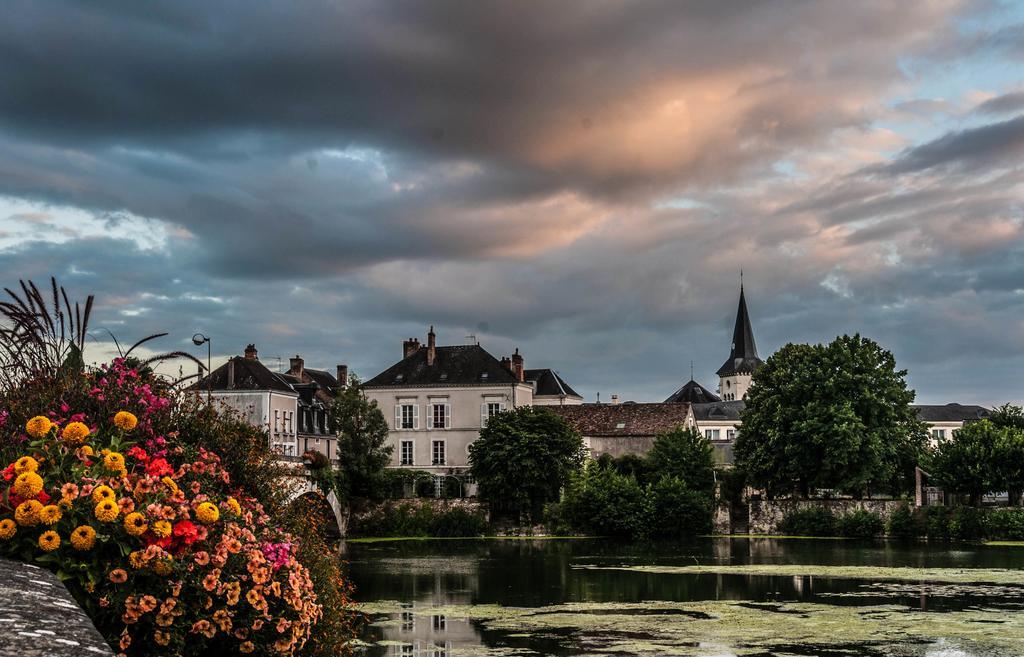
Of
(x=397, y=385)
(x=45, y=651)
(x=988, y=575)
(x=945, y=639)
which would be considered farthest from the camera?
(x=397, y=385)

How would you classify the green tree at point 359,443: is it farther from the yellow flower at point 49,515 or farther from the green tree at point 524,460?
the yellow flower at point 49,515

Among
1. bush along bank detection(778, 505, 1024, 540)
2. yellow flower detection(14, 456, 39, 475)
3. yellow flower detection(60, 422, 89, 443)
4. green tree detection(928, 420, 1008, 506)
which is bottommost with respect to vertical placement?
bush along bank detection(778, 505, 1024, 540)

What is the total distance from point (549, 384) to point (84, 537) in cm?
7893

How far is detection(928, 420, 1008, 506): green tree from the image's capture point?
53.0 metres

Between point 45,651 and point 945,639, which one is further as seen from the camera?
point 945,639

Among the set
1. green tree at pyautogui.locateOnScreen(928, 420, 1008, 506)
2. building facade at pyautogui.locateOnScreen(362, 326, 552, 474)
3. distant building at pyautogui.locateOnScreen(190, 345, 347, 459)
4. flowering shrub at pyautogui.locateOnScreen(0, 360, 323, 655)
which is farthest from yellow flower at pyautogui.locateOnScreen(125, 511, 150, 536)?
building facade at pyautogui.locateOnScreen(362, 326, 552, 474)

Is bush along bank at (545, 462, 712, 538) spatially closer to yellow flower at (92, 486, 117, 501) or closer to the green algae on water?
the green algae on water

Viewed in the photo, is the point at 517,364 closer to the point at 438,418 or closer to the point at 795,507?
the point at 438,418

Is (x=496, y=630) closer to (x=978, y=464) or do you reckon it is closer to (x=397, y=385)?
(x=978, y=464)

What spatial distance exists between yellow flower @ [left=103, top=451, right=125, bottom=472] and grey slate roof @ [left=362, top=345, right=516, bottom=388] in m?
59.5

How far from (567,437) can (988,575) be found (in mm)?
30166

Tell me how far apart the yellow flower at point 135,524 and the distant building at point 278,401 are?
156 ft

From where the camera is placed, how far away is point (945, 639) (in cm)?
1872

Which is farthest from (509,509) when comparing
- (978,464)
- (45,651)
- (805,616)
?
(45,651)
